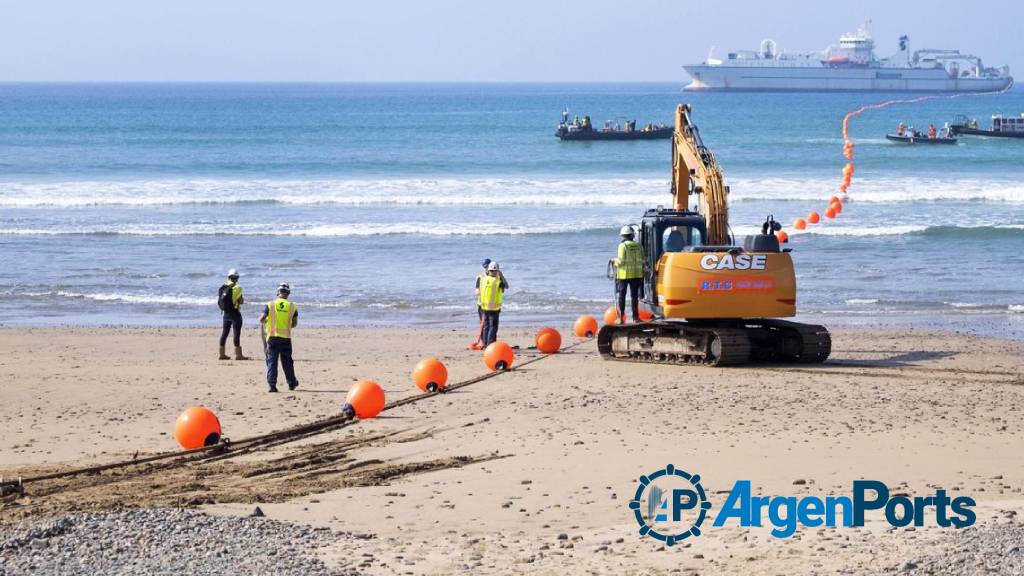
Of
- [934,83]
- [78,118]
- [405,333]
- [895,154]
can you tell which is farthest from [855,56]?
[405,333]

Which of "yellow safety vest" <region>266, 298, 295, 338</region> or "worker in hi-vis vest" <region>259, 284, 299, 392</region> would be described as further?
"yellow safety vest" <region>266, 298, 295, 338</region>

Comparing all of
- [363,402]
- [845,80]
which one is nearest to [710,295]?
[363,402]

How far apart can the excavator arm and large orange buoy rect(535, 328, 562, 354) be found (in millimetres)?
2172

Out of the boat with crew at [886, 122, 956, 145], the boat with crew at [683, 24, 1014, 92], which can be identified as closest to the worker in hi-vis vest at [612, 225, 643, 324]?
the boat with crew at [886, 122, 956, 145]

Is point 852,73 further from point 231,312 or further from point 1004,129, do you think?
point 231,312

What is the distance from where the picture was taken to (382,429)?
12633 mm

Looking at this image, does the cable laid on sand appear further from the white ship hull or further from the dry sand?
the white ship hull

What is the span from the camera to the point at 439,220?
118ft

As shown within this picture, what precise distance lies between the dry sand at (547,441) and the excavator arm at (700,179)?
1936 mm

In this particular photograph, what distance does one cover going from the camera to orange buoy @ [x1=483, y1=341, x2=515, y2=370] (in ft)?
51.7

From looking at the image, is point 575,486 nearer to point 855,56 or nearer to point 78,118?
point 78,118

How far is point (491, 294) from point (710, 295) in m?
2.74

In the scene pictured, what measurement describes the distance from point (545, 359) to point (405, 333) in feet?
10.1

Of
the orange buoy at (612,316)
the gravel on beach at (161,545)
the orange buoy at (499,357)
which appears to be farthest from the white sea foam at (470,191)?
the gravel on beach at (161,545)
